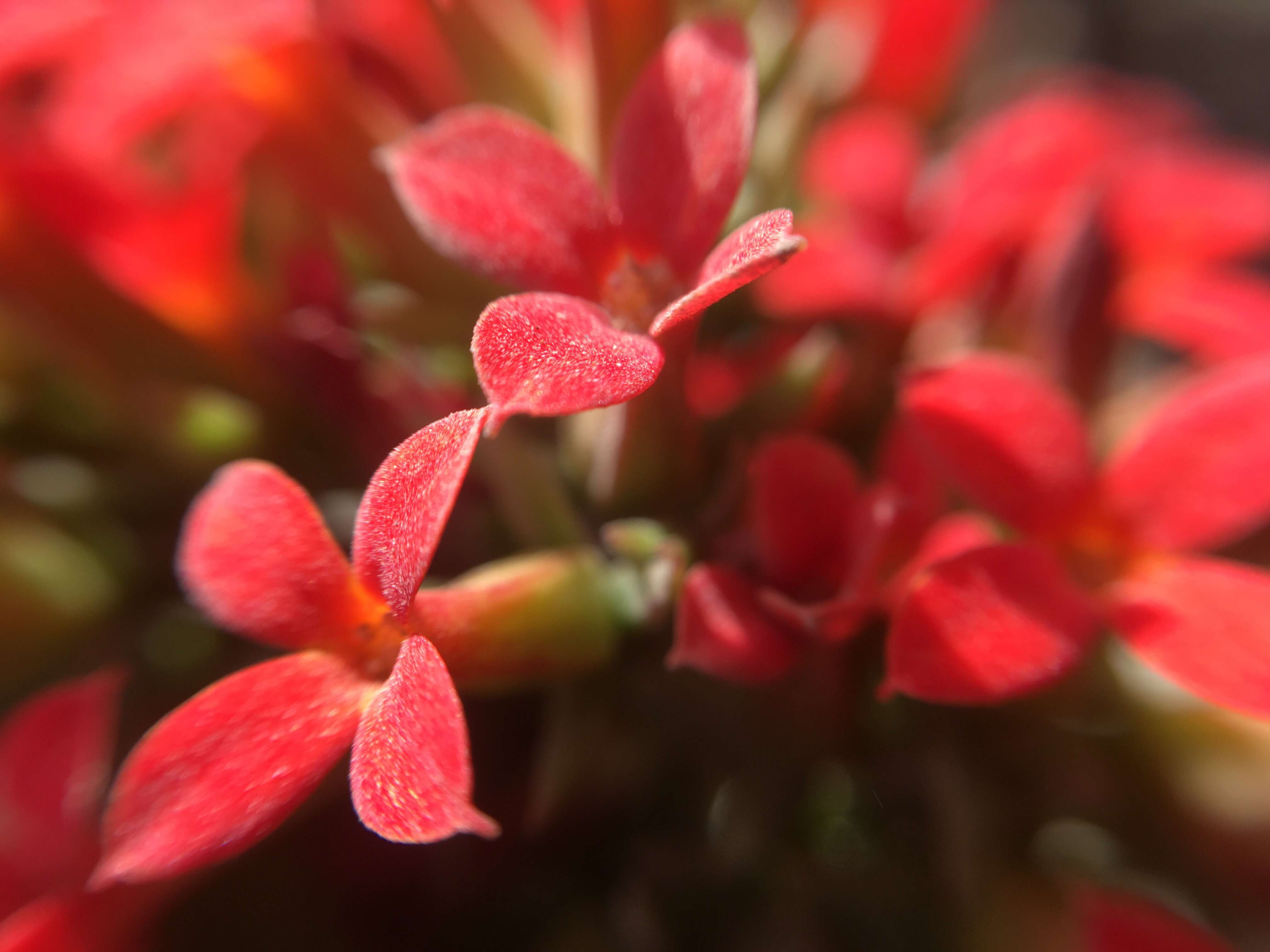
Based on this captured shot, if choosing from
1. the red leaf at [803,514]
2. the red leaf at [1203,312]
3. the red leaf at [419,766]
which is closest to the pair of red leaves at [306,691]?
the red leaf at [419,766]

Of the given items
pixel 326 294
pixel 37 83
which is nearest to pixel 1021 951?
pixel 326 294

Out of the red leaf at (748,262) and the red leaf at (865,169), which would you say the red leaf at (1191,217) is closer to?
the red leaf at (865,169)

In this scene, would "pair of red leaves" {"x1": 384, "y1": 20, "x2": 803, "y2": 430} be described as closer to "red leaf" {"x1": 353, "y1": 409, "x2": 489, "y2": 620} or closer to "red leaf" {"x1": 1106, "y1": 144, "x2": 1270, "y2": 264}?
"red leaf" {"x1": 353, "y1": 409, "x2": 489, "y2": 620}

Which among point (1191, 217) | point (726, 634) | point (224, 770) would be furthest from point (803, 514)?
point (1191, 217)

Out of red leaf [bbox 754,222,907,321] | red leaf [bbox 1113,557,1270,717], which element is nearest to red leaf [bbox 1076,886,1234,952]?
red leaf [bbox 1113,557,1270,717]

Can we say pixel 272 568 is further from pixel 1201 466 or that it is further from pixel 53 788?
pixel 1201 466

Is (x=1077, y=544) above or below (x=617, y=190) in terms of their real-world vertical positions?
below
